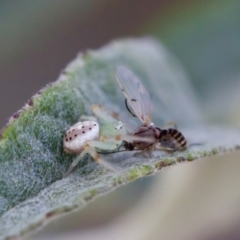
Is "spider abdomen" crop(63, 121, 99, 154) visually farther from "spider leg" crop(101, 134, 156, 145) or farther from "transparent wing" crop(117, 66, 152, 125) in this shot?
"transparent wing" crop(117, 66, 152, 125)

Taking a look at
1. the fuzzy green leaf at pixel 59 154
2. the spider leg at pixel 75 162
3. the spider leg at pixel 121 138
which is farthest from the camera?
the spider leg at pixel 121 138

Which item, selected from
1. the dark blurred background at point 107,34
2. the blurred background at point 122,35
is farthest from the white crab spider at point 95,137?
the dark blurred background at point 107,34

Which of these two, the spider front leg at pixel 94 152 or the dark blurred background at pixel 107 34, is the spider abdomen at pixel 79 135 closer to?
the spider front leg at pixel 94 152

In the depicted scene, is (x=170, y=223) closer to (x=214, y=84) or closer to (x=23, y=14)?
(x=214, y=84)

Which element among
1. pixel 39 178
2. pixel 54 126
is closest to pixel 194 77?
pixel 54 126

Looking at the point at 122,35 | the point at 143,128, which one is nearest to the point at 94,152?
the point at 143,128

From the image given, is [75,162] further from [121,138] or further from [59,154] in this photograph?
[121,138]

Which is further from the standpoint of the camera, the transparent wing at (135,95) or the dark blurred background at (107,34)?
the dark blurred background at (107,34)

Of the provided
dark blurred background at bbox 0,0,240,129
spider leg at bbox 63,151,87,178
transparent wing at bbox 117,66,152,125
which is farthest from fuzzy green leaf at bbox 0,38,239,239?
dark blurred background at bbox 0,0,240,129
